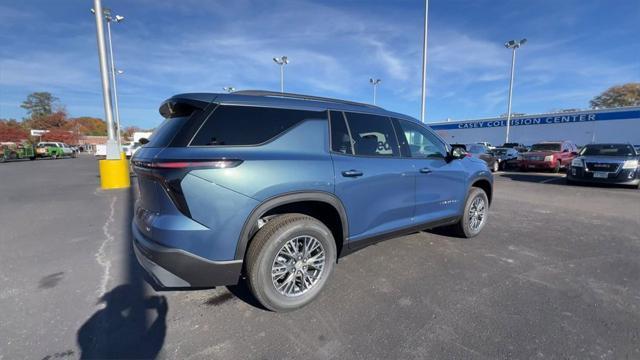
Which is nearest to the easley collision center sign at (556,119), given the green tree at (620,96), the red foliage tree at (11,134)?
the green tree at (620,96)

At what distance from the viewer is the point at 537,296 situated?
115 inches

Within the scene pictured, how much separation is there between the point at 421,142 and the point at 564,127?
43890 millimetres

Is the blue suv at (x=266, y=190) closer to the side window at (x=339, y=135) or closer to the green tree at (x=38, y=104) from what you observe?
the side window at (x=339, y=135)

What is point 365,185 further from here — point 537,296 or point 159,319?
point 159,319

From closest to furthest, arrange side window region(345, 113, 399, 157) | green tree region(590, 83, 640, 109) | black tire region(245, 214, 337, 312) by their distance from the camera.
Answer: black tire region(245, 214, 337, 312) < side window region(345, 113, 399, 157) < green tree region(590, 83, 640, 109)

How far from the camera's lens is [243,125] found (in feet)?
8.04

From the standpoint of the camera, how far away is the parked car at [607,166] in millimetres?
9336

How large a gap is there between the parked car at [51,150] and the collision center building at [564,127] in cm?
4239

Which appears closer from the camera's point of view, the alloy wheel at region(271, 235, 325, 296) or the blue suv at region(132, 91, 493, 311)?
the blue suv at region(132, 91, 493, 311)

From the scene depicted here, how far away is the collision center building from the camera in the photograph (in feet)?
105

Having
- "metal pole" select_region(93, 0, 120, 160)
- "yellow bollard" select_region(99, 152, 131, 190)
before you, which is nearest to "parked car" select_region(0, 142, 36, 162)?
"metal pole" select_region(93, 0, 120, 160)

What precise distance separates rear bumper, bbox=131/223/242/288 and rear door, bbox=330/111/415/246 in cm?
118

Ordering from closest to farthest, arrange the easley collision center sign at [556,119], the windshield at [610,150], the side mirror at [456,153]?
1. the side mirror at [456,153]
2. the windshield at [610,150]
3. the easley collision center sign at [556,119]

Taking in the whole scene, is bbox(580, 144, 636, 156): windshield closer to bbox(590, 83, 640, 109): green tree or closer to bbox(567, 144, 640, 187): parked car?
bbox(567, 144, 640, 187): parked car
